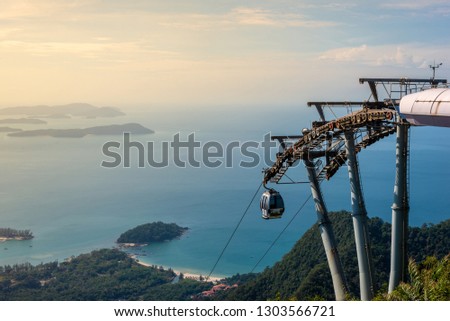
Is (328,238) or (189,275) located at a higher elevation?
(328,238)

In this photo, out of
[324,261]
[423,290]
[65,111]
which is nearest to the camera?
[423,290]

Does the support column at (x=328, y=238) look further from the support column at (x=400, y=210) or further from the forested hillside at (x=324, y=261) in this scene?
the forested hillside at (x=324, y=261)

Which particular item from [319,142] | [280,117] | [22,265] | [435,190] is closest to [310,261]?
[319,142]

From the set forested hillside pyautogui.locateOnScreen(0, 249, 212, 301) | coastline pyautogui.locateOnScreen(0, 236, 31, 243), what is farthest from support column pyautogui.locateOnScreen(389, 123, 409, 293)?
coastline pyautogui.locateOnScreen(0, 236, 31, 243)

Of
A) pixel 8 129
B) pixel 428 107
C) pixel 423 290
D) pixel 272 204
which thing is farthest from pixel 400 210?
pixel 8 129

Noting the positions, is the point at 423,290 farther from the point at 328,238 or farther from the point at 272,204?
the point at 272,204

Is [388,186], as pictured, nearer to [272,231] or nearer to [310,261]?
[272,231]

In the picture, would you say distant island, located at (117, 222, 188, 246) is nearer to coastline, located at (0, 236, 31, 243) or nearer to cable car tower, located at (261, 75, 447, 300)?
coastline, located at (0, 236, 31, 243)
